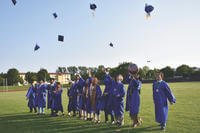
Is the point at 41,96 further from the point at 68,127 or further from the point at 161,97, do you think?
the point at 161,97

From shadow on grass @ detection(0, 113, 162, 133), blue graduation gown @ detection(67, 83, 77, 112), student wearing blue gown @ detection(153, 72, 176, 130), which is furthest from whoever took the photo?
blue graduation gown @ detection(67, 83, 77, 112)

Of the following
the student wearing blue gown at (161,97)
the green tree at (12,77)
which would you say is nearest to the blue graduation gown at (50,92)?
the student wearing blue gown at (161,97)

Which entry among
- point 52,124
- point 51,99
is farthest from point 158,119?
point 51,99

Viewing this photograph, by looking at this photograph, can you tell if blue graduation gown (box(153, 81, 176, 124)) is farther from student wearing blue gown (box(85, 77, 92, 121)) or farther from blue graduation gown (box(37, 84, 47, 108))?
blue graduation gown (box(37, 84, 47, 108))

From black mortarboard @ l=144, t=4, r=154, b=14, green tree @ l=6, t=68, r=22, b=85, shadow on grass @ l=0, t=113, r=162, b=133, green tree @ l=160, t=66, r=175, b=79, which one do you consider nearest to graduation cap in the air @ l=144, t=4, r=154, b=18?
black mortarboard @ l=144, t=4, r=154, b=14

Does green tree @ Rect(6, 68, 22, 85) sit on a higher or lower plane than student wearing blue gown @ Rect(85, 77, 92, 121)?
higher

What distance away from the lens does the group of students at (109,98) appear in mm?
15047

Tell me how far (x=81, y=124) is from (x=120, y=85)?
7.94 feet

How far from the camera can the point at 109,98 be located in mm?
16578

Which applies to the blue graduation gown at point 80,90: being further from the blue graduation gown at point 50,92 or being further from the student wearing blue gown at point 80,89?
the blue graduation gown at point 50,92

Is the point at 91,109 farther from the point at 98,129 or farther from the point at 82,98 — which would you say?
the point at 98,129

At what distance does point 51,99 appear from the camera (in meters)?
22.2

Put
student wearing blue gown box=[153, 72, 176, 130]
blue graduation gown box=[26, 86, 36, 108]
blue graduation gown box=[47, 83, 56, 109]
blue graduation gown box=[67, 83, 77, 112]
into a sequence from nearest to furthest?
student wearing blue gown box=[153, 72, 176, 130], blue graduation gown box=[67, 83, 77, 112], blue graduation gown box=[47, 83, 56, 109], blue graduation gown box=[26, 86, 36, 108]

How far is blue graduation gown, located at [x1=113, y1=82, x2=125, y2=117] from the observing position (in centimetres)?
1599
